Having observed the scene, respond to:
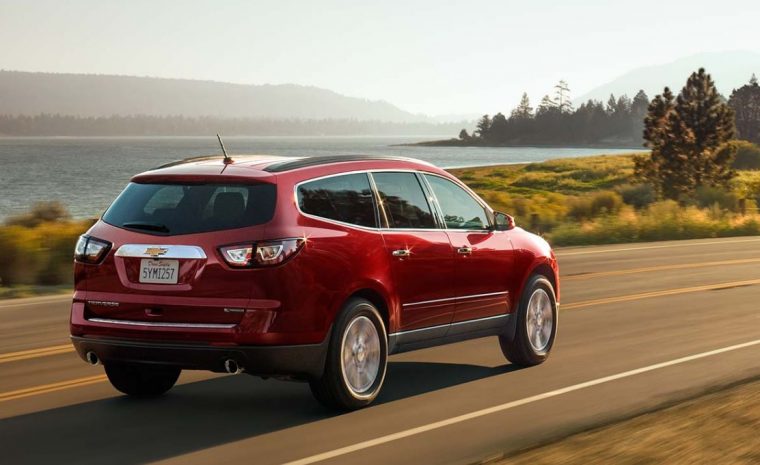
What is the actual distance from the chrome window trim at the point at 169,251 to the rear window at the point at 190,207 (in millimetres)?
112

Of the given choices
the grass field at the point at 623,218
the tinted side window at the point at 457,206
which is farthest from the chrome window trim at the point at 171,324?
the grass field at the point at 623,218

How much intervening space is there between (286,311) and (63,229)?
14845 mm

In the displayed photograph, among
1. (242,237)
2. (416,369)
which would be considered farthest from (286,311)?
(416,369)

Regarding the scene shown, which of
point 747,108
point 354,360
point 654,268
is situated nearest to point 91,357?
point 354,360

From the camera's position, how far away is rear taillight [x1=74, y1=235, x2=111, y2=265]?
7.84 meters

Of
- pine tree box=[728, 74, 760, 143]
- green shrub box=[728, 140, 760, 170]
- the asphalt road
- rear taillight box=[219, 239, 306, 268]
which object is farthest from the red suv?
pine tree box=[728, 74, 760, 143]

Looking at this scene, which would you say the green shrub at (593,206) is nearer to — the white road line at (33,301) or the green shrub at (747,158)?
the white road line at (33,301)

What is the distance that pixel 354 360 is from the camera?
8.08 meters

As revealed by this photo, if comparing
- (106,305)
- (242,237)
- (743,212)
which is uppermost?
(242,237)

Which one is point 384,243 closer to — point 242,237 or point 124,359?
point 242,237

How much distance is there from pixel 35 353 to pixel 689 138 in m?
61.2

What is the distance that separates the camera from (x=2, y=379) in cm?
962

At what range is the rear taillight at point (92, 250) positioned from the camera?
25.7 feet

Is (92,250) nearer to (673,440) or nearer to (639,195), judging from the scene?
(673,440)
